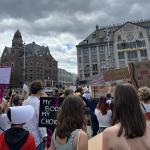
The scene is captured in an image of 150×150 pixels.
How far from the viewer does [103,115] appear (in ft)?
31.0

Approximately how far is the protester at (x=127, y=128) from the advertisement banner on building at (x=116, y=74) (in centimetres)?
987

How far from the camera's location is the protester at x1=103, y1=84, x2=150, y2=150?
2867mm

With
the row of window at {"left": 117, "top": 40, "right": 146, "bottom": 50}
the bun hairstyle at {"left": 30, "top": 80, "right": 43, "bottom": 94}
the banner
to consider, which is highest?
the row of window at {"left": 117, "top": 40, "right": 146, "bottom": 50}

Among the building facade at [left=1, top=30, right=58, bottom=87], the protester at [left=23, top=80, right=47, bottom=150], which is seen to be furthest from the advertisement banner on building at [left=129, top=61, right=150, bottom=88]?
the building facade at [left=1, top=30, right=58, bottom=87]

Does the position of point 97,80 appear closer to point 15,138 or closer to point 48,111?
point 48,111

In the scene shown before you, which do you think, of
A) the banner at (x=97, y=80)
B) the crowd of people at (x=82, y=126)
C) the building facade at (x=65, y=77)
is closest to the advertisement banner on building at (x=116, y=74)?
the banner at (x=97, y=80)

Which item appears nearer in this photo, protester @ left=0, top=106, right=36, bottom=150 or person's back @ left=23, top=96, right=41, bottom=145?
protester @ left=0, top=106, right=36, bottom=150

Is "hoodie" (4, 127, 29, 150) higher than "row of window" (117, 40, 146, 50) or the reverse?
the reverse

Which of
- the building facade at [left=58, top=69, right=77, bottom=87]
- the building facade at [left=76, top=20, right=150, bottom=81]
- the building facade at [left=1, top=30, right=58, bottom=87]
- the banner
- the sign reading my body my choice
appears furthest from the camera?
the building facade at [left=58, top=69, right=77, bottom=87]

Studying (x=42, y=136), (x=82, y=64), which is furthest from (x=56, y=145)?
(x=82, y=64)

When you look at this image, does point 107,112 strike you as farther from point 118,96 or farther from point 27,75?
point 27,75

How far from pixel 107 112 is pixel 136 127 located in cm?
670

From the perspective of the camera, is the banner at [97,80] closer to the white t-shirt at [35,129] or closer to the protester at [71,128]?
the white t-shirt at [35,129]

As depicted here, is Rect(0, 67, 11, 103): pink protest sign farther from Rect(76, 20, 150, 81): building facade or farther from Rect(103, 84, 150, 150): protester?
Rect(76, 20, 150, 81): building facade
